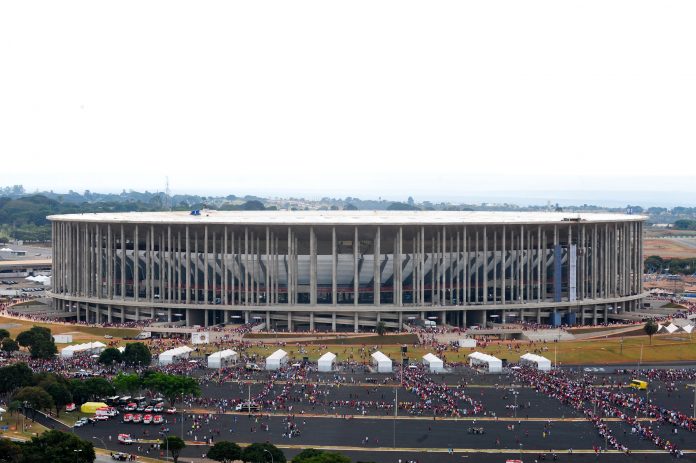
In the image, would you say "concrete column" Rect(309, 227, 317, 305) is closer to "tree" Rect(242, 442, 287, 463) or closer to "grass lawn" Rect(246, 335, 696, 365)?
"grass lawn" Rect(246, 335, 696, 365)

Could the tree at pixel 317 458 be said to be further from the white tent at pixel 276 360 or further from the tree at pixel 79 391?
the white tent at pixel 276 360

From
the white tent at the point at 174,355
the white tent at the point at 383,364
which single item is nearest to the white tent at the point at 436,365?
the white tent at the point at 383,364

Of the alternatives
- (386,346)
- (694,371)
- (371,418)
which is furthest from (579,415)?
(386,346)

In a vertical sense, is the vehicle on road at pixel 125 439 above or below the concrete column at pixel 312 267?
below

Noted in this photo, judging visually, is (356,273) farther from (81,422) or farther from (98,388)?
(81,422)

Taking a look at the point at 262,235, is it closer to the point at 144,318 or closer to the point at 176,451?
the point at 144,318

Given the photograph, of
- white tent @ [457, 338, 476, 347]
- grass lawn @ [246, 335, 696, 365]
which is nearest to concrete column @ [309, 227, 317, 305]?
grass lawn @ [246, 335, 696, 365]

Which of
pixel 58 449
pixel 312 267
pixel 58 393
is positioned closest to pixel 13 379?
pixel 58 393
